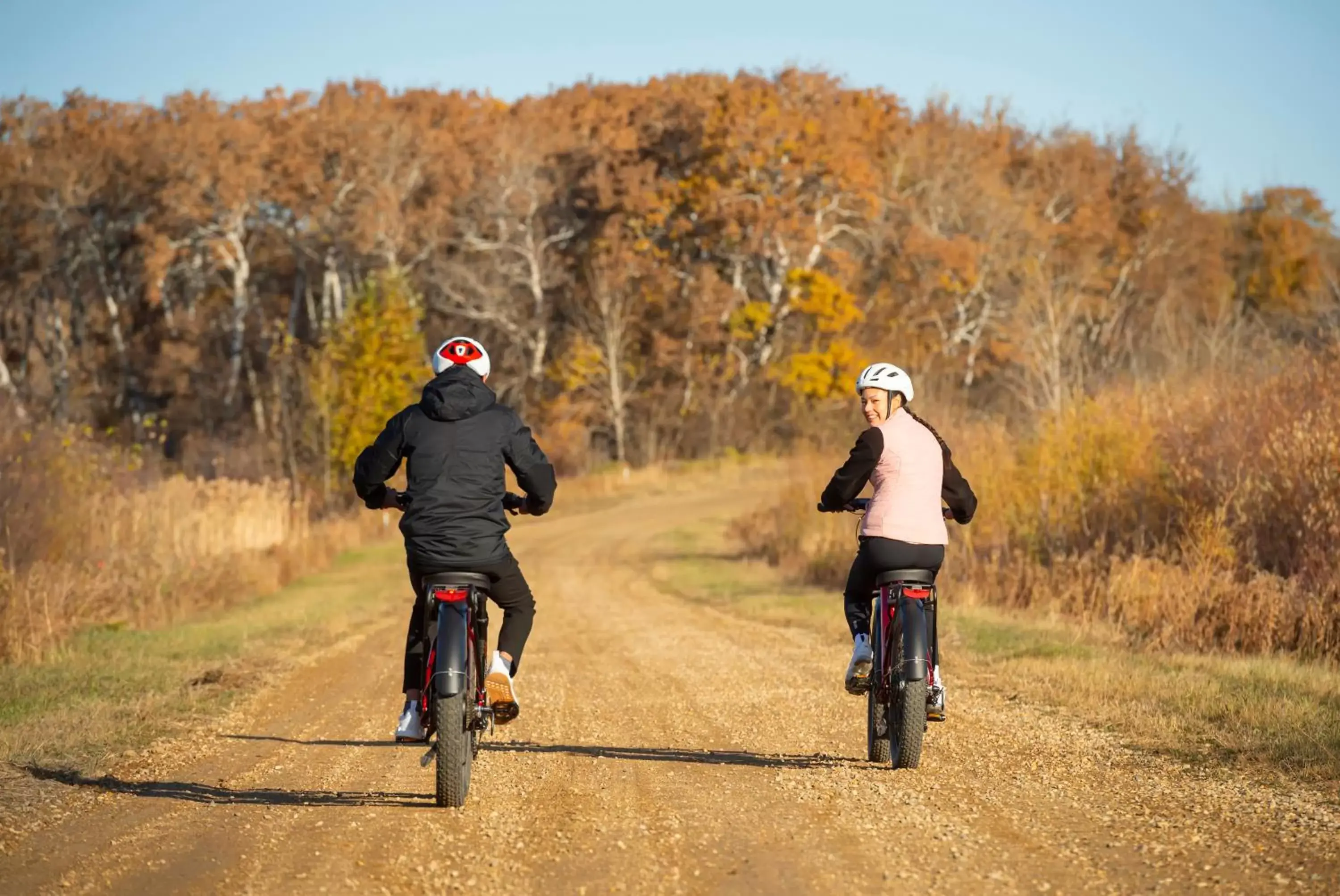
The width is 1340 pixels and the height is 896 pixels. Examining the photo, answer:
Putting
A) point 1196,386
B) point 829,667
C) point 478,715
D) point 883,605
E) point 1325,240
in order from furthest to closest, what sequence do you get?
point 1325,240
point 1196,386
point 829,667
point 883,605
point 478,715

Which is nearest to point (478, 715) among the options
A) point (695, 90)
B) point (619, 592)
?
point (619, 592)

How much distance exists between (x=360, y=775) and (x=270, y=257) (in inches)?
2222

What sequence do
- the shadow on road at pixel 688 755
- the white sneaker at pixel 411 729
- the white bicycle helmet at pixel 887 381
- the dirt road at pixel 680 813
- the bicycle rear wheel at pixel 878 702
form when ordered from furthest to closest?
the shadow on road at pixel 688 755, the white bicycle helmet at pixel 887 381, the bicycle rear wheel at pixel 878 702, the white sneaker at pixel 411 729, the dirt road at pixel 680 813

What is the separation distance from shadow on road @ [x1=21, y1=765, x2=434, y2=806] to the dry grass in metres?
9.62

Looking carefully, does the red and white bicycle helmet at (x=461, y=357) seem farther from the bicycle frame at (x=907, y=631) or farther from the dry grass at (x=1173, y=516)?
the dry grass at (x=1173, y=516)

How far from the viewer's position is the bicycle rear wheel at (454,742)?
24.9 feet

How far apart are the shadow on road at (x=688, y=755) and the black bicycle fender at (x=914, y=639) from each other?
34.3 inches

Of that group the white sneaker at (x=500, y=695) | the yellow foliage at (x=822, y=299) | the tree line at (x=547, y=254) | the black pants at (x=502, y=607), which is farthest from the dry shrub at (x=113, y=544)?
the yellow foliage at (x=822, y=299)

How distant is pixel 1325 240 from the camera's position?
7444 centimetres

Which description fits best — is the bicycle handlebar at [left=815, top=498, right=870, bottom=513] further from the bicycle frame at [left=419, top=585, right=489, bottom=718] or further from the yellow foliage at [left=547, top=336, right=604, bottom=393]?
the yellow foliage at [left=547, top=336, right=604, bottom=393]

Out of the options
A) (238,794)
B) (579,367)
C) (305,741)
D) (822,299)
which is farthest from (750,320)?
(238,794)

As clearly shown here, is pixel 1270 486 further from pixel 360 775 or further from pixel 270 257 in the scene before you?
pixel 270 257

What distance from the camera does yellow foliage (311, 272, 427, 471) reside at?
1633 inches

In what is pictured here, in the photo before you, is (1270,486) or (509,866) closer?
(509,866)
